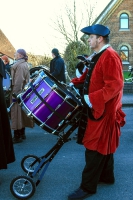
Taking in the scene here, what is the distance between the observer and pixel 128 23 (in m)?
31.0

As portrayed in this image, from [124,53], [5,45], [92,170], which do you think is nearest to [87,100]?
[92,170]

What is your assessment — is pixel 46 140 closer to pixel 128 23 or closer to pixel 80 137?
pixel 80 137

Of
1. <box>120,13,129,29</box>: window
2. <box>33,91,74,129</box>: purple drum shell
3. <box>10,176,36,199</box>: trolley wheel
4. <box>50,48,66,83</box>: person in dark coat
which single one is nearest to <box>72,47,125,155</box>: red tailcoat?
<box>33,91,74,129</box>: purple drum shell

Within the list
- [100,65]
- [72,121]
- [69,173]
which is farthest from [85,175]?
[100,65]

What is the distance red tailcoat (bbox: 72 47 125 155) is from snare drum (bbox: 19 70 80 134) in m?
0.26

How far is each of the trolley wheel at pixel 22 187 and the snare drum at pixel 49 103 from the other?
0.69 metres

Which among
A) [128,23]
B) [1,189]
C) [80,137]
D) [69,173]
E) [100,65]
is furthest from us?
[128,23]

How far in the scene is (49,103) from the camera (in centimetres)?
344

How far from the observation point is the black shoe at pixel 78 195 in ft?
12.1

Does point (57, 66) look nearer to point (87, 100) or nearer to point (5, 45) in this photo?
point (87, 100)

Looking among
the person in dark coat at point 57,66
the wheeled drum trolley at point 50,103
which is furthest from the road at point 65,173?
the person in dark coat at point 57,66

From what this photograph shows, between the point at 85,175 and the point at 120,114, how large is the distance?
823 millimetres

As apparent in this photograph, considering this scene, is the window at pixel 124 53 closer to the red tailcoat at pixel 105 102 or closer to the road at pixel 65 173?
the road at pixel 65 173

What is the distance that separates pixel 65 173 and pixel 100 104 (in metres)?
1.68
